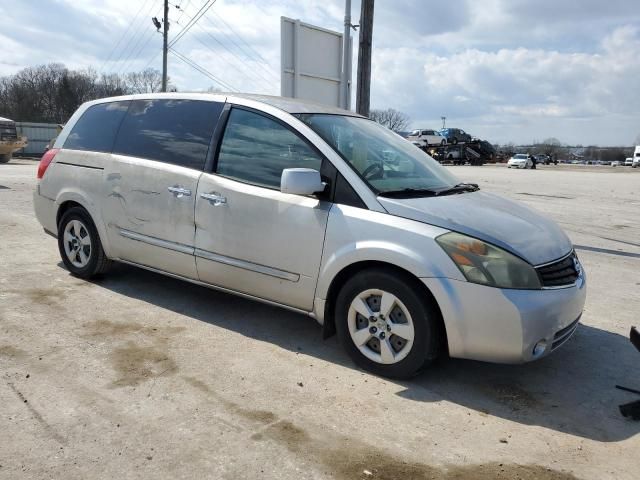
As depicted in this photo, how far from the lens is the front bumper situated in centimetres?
321

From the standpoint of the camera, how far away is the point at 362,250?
3.53 metres

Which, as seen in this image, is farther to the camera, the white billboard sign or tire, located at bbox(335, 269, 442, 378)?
the white billboard sign

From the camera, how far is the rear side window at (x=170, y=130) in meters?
4.45

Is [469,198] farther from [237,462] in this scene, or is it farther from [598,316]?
[237,462]

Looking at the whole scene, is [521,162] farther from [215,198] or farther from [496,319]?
[496,319]

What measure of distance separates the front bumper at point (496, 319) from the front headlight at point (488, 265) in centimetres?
5

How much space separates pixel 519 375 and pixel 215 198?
2.47 metres

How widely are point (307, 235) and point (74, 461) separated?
1905 millimetres

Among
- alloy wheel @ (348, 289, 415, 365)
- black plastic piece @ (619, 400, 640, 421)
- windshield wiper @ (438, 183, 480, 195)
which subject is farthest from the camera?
windshield wiper @ (438, 183, 480, 195)

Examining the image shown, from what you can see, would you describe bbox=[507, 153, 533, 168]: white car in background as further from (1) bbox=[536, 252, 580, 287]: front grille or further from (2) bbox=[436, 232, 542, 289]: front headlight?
(2) bbox=[436, 232, 542, 289]: front headlight

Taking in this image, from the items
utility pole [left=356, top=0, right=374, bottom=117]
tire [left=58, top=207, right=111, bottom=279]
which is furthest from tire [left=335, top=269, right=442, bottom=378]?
utility pole [left=356, top=0, right=374, bottom=117]

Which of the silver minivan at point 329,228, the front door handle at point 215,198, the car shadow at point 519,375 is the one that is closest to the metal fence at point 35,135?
the silver minivan at point 329,228

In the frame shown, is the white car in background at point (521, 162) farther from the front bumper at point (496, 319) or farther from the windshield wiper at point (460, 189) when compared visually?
the front bumper at point (496, 319)

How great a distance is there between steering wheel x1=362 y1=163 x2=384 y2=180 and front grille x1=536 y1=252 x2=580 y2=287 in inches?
48.0
